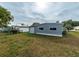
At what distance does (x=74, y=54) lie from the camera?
340 centimetres

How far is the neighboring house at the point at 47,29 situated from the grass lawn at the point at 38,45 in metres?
0.08

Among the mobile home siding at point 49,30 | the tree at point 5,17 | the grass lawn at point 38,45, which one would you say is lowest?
the grass lawn at point 38,45

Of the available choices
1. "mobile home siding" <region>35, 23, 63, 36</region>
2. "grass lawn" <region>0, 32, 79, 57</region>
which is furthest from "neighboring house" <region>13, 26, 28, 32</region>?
"mobile home siding" <region>35, 23, 63, 36</region>

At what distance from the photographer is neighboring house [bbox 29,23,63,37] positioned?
3.45 metres

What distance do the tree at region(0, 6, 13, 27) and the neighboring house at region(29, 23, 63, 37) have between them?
464 mm

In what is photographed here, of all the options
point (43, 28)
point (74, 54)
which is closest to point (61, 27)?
point (43, 28)

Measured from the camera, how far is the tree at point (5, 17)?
3.48 meters

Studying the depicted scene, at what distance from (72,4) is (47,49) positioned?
40.5 inches

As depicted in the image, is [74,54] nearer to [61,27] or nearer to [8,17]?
[61,27]

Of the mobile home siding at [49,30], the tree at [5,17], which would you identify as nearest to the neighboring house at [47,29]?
the mobile home siding at [49,30]

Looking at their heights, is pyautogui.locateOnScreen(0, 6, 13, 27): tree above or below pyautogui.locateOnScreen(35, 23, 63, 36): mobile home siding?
above

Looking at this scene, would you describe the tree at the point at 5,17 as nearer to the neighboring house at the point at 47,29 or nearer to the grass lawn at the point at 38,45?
the grass lawn at the point at 38,45

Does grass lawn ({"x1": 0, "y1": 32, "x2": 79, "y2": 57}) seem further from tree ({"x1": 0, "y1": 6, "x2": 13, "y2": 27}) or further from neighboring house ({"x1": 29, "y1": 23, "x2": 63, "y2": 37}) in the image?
tree ({"x1": 0, "y1": 6, "x2": 13, "y2": 27})

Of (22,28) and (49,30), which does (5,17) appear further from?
(49,30)
